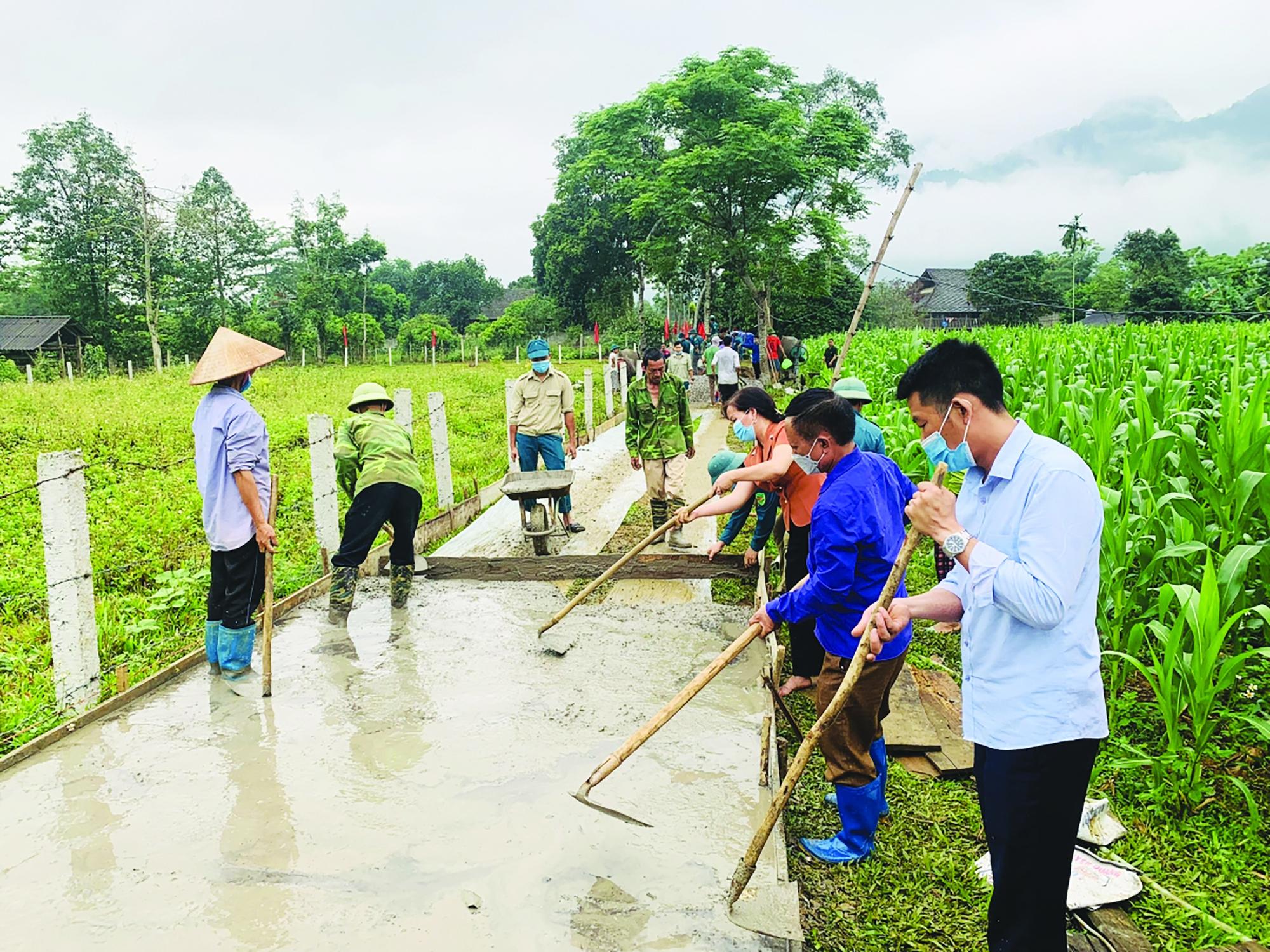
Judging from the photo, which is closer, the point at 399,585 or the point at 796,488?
the point at 796,488

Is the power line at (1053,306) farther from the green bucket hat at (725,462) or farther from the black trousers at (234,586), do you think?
the black trousers at (234,586)

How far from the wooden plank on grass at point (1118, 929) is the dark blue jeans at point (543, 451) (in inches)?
219

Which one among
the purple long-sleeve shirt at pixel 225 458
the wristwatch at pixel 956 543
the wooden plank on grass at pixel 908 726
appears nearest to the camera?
the wristwatch at pixel 956 543

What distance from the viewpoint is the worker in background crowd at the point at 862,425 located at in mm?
4844

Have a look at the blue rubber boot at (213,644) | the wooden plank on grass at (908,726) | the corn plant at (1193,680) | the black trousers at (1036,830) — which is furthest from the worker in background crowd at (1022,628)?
the blue rubber boot at (213,644)

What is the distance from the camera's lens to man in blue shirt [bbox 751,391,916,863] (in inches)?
115

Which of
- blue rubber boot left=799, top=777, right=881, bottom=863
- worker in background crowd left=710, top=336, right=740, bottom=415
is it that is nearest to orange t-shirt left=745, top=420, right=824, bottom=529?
blue rubber boot left=799, top=777, right=881, bottom=863

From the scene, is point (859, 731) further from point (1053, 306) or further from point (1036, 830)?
point (1053, 306)

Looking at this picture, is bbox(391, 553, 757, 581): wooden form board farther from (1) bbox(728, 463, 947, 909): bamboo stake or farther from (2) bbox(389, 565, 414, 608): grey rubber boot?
(1) bbox(728, 463, 947, 909): bamboo stake

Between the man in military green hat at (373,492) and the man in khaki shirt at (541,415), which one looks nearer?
the man in military green hat at (373,492)

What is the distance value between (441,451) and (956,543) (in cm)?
707

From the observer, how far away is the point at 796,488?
413 centimetres

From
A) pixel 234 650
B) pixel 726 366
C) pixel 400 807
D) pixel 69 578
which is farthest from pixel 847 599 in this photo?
pixel 726 366

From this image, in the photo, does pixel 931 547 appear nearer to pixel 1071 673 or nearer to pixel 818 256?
pixel 1071 673
